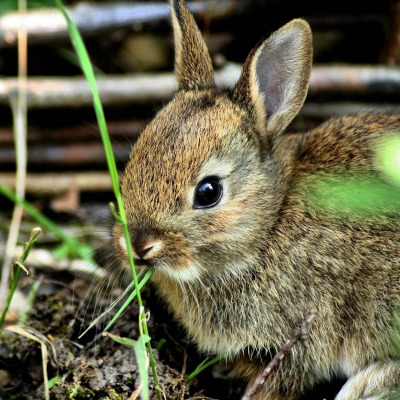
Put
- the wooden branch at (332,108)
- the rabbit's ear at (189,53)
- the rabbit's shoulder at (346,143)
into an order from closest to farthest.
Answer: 1. the rabbit's shoulder at (346,143)
2. the rabbit's ear at (189,53)
3. the wooden branch at (332,108)

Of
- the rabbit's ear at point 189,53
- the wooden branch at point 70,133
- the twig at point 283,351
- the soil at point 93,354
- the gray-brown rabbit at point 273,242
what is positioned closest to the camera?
the twig at point 283,351

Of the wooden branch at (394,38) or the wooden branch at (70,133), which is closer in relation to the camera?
the wooden branch at (394,38)

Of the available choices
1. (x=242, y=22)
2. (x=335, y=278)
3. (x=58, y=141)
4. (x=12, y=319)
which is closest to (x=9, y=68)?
(x=58, y=141)

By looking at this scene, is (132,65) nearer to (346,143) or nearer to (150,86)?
(150,86)

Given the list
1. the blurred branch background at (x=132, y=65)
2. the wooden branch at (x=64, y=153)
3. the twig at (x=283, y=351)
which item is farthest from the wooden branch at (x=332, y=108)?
the twig at (x=283, y=351)

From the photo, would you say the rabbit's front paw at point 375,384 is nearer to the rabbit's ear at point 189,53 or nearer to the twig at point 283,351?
the twig at point 283,351

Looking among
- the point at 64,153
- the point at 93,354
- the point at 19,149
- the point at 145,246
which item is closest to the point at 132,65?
the point at 64,153
